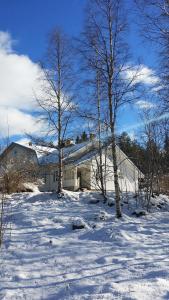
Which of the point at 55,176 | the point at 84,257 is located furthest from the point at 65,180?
the point at 84,257

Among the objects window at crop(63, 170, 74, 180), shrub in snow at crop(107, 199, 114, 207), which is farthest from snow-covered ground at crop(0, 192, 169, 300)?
window at crop(63, 170, 74, 180)

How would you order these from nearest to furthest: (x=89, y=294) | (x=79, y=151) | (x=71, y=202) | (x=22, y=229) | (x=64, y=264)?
(x=89, y=294)
(x=64, y=264)
(x=22, y=229)
(x=71, y=202)
(x=79, y=151)

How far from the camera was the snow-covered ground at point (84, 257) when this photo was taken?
21.9 feet

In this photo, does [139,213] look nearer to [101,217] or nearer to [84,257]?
[101,217]

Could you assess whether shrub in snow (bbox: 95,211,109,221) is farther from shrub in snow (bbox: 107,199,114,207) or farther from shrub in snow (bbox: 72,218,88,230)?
shrub in snow (bbox: 107,199,114,207)

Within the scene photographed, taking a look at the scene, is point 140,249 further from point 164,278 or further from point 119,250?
point 164,278

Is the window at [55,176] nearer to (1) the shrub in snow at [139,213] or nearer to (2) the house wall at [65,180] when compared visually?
(2) the house wall at [65,180]

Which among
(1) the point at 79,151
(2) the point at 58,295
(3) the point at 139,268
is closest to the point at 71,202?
(3) the point at 139,268

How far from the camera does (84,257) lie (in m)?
8.70

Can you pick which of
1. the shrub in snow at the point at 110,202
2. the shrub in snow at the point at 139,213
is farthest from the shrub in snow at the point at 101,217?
the shrub in snow at the point at 110,202

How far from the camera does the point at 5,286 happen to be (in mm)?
6977

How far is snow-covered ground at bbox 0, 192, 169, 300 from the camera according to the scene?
Result: 21.9 ft

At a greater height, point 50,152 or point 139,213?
point 50,152

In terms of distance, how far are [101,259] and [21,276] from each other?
1.93 m
